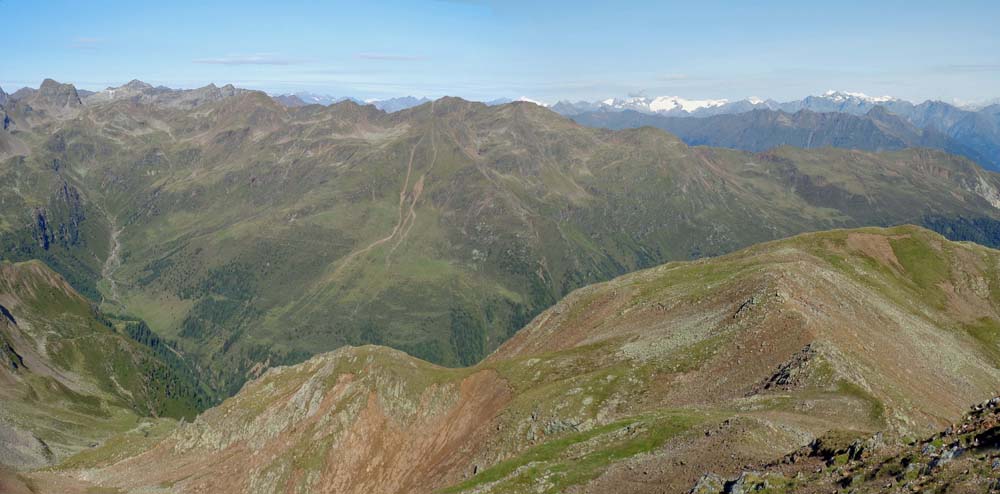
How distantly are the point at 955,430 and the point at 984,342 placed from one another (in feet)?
383

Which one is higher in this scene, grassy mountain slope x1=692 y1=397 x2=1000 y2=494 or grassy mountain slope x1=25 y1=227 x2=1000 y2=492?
grassy mountain slope x1=692 y1=397 x2=1000 y2=494

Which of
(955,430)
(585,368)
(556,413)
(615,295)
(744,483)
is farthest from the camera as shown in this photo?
(615,295)

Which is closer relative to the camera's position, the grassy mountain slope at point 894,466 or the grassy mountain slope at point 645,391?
the grassy mountain slope at point 894,466

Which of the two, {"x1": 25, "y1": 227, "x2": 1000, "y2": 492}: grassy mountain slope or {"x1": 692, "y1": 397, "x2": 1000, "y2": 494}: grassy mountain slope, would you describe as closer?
{"x1": 692, "y1": 397, "x2": 1000, "y2": 494}: grassy mountain slope

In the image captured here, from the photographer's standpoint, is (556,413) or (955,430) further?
(556,413)

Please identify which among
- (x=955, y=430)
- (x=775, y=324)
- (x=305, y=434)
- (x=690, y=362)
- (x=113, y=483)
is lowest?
(x=113, y=483)

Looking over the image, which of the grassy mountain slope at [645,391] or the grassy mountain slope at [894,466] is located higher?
the grassy mountain slope at [894,466]

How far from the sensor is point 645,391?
306 feet

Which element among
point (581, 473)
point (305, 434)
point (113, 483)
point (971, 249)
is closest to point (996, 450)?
point (581, 473)

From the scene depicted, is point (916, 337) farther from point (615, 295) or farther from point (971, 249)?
point (971, 249)

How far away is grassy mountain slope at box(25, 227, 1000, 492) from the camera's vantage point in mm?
68125

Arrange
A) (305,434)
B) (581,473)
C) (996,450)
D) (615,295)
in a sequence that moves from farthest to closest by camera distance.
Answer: (615,295)
(305,434)
(581,473)
(996,450)

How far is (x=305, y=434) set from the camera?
12038cm

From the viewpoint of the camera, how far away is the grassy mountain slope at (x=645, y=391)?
6812 cm
